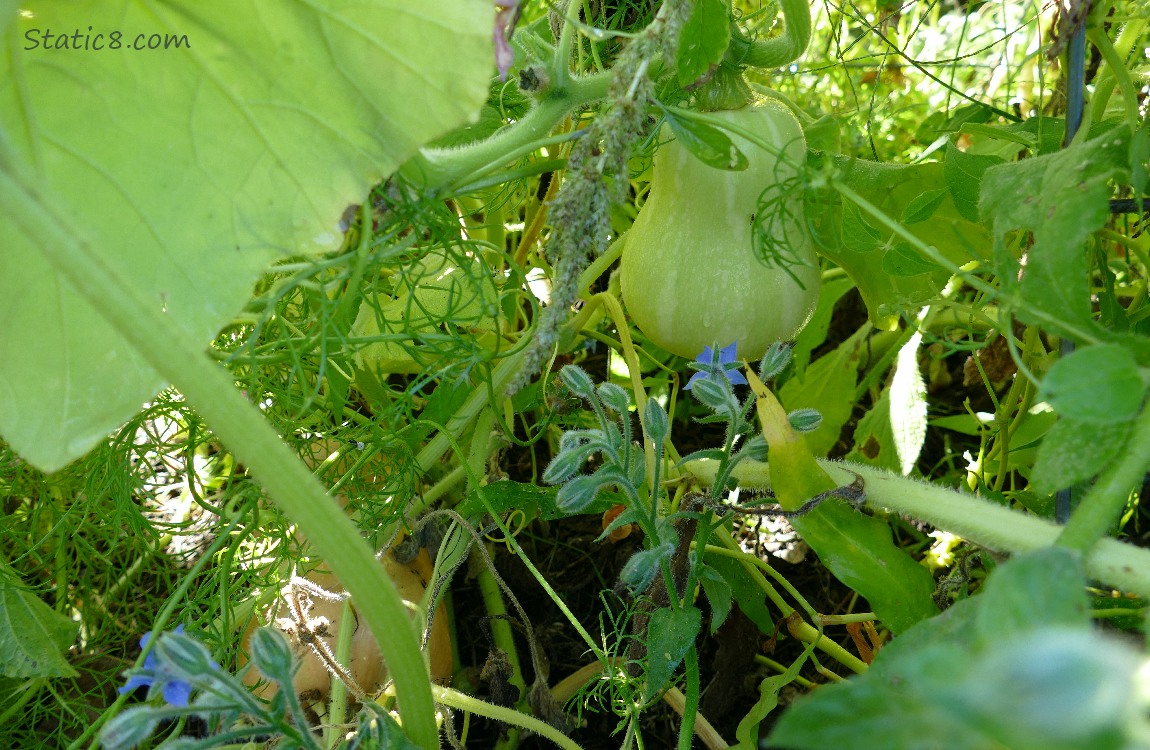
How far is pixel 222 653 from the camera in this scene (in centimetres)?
88

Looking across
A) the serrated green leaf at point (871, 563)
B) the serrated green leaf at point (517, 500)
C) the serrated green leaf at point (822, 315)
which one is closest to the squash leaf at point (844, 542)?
the serrated green leaf at point (871, 563)

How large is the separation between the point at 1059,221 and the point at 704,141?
24cm

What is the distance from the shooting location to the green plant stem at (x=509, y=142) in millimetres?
686

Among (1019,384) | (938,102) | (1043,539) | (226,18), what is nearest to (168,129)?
(226,18)

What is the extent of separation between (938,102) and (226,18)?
3.47 feet

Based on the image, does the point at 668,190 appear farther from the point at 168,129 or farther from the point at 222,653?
the point at 222,653

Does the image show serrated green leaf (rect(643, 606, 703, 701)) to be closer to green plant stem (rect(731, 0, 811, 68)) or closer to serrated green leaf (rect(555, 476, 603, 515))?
serrated green leaf (rect(555, 476, 603, 515))

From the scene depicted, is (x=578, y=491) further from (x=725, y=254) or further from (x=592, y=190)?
(x=725, y=254)

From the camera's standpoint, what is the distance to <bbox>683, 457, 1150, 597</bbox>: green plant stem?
1.71ft

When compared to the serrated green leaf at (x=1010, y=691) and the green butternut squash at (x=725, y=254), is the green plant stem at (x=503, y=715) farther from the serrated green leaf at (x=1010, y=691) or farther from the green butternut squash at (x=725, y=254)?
the serrated green leaf at (x=1010, y=691)

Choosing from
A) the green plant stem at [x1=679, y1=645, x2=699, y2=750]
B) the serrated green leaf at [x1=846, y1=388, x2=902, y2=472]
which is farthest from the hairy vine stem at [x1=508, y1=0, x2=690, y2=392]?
the serrated green leaf at [x1=846, y1=388, x2=902, y2=472]

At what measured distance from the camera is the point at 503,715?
0.79 meters

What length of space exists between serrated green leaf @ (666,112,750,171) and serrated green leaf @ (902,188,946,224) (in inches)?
9.0

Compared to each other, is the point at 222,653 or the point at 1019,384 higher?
the point at 222,653
